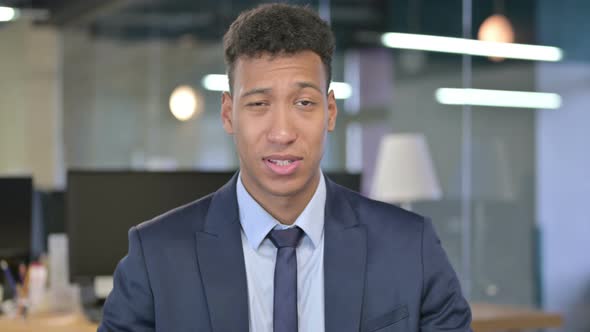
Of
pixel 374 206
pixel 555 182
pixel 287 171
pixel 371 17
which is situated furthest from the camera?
pixel 371 17

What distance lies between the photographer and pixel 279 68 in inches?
60.7

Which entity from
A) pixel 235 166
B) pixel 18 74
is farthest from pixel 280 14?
pixel 18 74

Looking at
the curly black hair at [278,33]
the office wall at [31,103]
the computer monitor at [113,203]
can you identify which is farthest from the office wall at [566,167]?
the office wall at [31,103]

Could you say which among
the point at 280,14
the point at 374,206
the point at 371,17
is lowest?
the point at 374,206

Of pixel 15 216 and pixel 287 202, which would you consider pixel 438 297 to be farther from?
pixel 15 216

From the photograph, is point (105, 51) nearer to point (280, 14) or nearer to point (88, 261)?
point (88, 261)

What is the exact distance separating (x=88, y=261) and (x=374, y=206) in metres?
1.99

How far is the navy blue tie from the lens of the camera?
1587mm

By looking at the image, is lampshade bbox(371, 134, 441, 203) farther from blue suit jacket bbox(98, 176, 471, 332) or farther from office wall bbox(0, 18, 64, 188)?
office wall bbox(0, 18, 64, 188)

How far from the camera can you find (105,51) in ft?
31.2

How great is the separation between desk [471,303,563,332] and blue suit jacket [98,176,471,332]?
223cm

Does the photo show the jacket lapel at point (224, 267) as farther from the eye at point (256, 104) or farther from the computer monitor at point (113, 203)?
the computer monitor at point (113, 203)

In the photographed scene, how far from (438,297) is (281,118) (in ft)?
1.27

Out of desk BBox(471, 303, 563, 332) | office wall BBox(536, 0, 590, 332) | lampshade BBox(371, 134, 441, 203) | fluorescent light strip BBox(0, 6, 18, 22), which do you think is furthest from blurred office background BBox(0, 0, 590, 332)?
fluorescent light strip BBox(0, 6, 18, 22)
